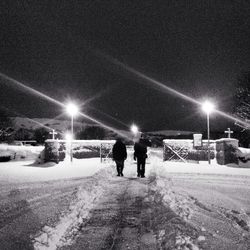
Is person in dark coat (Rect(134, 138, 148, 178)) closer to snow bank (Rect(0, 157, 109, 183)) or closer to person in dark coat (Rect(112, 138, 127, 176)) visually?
person in dark coat (Rect(112, 138, 127, 176))

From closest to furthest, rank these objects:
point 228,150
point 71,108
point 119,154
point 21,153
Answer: point 119,154 < point 228,150 < point 71,108 < point 21,153

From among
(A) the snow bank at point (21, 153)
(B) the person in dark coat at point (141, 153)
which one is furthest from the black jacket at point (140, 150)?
(A) the snow bank at point (21, 153)

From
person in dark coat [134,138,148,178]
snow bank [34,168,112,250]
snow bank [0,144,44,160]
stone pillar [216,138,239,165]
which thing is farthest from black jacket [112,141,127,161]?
snow bank [0,144,44,160]

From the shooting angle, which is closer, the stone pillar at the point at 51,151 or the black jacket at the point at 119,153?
the black jacket at the point at 119,153

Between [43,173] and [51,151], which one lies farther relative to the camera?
[51,151]

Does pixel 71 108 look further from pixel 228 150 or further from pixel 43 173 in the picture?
pixel 228 150

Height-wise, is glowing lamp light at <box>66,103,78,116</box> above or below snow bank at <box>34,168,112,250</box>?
above

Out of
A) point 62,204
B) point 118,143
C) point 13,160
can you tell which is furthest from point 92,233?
point 13,160

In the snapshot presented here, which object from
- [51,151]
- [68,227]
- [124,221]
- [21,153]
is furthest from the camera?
[21,153]

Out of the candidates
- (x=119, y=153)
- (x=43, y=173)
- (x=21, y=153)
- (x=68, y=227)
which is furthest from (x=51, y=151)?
(x=68, y=227)

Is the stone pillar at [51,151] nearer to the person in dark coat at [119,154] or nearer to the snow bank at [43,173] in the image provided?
the snow bank at [43,173]

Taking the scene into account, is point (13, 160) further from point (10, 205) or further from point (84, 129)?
point (84, 129)

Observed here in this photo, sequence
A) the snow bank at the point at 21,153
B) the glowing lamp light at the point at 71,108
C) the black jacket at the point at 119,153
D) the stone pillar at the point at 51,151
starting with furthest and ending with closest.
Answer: the snow bank at the point at 21,153, the glowing lamp light at the point at 71,108, the stone pillar at the point at 51,151, the black jacket at the point at 119,153

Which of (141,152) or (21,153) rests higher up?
(21,153)
